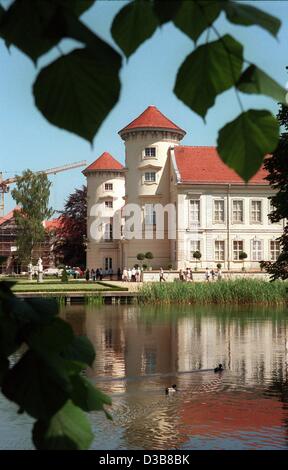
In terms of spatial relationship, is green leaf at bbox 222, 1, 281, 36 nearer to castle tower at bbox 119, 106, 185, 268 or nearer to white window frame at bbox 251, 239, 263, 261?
white window frame at bbox 251, 239, 263, 261

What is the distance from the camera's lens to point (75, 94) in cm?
78

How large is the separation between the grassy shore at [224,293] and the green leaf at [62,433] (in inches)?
1018

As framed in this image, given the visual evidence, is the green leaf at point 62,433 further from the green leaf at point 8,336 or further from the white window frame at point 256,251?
the white window frame at point 256,251

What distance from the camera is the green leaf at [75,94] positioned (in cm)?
74

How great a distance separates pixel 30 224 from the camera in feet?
164

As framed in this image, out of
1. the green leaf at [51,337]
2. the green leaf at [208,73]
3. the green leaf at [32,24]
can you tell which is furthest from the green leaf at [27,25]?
the green leaf at [51,337]

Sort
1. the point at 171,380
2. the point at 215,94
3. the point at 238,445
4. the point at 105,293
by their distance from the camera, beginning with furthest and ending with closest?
the point at 105,293
the point at 171,380
the point at 238,445
the point at 215,94

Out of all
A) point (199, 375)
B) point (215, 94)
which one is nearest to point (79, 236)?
point (199, 375)

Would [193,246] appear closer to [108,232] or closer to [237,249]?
[237,249]

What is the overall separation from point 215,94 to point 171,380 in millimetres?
11654

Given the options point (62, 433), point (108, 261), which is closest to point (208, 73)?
point (62, 433)

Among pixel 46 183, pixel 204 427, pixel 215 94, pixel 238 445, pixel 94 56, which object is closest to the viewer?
pixel 94 56

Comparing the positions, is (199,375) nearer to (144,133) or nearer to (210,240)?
(210,240)

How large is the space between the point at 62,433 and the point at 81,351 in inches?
7.5
